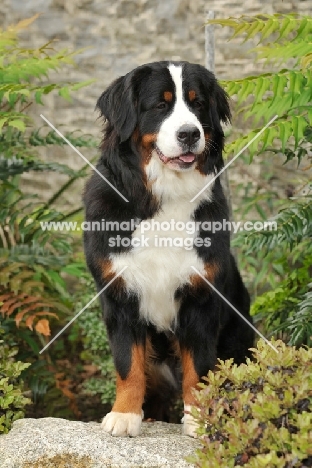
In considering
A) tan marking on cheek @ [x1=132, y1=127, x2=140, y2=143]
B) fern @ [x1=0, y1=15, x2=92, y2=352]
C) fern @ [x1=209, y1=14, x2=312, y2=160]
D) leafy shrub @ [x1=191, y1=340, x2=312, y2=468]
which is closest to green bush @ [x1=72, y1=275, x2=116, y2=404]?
fern @ [x1=0, y1=15, x2=92, y2=352]

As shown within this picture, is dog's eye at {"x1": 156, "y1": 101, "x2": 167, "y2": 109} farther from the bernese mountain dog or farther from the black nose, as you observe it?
the black nose

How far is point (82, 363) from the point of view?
230 inches

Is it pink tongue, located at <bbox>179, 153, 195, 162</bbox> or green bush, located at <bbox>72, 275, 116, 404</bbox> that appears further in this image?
green bush, located at <bbox>72, 275, 116, 404</bbox>

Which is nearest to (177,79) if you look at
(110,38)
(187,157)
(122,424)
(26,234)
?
(187,157)

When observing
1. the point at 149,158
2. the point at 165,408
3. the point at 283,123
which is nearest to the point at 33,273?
the point at 165,408

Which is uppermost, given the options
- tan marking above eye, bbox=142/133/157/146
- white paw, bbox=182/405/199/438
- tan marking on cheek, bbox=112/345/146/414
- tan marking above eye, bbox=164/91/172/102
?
tan marking above eye, bbox=164/91/172/102

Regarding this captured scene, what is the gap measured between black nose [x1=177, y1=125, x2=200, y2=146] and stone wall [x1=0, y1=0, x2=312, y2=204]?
2.84 meters

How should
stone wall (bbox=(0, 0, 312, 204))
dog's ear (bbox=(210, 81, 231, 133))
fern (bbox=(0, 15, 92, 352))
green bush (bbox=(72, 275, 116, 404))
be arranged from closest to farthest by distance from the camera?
1. dog's ear (bbox=(210, 81, 231, 133))
2. fern (bbox=(0, 15, 92, 352))
3. green bush (bbox=(72, 275, 116, 404))
4. stone wall (bbox=(0, 0, 312, 204))

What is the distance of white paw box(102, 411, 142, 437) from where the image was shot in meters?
3.41

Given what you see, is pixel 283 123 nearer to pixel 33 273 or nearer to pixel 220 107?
pixel 220 107

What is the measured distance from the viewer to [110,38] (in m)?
6.23

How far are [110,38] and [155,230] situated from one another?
320 cm

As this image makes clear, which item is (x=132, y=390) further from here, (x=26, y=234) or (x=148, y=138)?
(x=26, y=234)

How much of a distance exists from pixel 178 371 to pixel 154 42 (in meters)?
3.18
